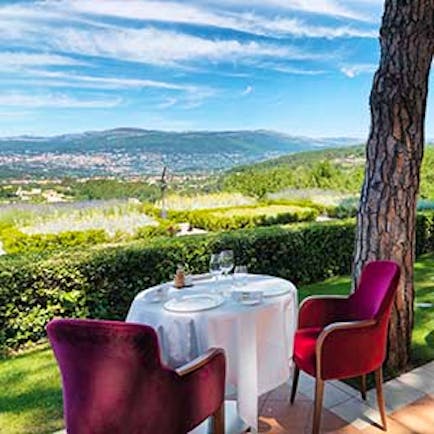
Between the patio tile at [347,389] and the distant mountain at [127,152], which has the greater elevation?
the distant mountain at [127,152]

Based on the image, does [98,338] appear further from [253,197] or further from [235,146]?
[235,146]

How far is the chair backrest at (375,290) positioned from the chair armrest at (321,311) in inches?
2.5

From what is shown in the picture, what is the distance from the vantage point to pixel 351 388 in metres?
2.90

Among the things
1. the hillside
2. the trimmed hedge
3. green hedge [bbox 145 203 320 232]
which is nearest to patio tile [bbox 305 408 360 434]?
the trimmed hedge

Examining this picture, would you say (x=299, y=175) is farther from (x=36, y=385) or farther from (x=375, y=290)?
(x=36, y=385)

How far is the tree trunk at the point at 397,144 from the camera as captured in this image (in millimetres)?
2777

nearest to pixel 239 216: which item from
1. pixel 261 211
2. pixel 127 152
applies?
pixel 261 211

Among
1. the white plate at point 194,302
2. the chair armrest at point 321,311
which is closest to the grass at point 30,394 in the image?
the white plate at point 194,302

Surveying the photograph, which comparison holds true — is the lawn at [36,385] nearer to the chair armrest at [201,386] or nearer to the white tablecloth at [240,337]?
the white tablecloth at [240,337]

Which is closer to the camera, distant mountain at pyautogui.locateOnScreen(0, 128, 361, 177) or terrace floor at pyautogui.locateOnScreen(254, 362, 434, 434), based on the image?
terrace floor at pyautogui.locateOnScreen(254, 362, 434, 434)

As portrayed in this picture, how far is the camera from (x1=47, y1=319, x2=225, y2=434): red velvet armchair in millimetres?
1676

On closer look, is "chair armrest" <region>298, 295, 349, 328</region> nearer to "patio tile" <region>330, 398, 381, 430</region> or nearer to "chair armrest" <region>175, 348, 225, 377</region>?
"patio tile" <region>330, 398, 381, 430</region>

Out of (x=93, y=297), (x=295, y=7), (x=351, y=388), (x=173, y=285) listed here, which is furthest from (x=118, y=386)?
(x=295, y=7)

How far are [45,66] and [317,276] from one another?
760cm
